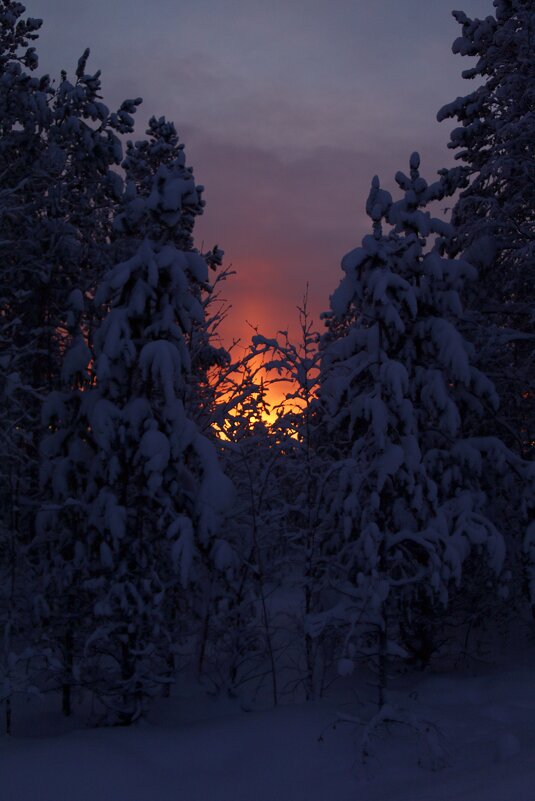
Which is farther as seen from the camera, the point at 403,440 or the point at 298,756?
the point at 403,440

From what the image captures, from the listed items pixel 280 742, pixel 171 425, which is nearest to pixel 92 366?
pixel 171 425

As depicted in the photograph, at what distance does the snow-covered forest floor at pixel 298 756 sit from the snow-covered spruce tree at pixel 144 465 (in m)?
1.17

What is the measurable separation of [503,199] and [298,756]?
10824 millimetres

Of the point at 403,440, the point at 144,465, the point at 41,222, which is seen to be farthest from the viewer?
the point at 41,222

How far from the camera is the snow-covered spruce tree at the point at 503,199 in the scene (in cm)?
1407

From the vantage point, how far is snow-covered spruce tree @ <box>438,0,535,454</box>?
14070 millimetres

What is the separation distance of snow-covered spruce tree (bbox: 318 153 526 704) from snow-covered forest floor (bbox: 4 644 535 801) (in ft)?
3.51

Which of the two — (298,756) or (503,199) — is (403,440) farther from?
(503,199)

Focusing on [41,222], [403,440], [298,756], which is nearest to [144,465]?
[403,440]

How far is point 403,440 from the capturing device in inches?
435

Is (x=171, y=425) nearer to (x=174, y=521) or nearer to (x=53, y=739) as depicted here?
(x=174, y=521)

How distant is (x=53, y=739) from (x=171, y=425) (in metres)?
4.56

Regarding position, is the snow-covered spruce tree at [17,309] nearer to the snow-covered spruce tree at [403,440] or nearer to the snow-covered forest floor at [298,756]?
the snow-covered forest floor at [298,756]

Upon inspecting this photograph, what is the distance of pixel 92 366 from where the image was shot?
12.8 m
